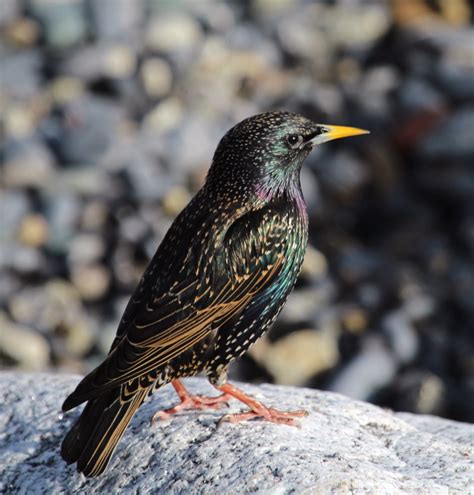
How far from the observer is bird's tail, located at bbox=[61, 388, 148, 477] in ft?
12.4

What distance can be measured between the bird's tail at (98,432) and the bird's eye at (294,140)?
1.10 meters

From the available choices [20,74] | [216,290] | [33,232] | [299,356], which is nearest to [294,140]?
[216,290]

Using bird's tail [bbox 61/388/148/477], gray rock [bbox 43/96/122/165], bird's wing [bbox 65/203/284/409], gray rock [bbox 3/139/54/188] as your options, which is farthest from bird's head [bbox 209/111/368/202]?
gray rock [bbox 43/96/122/165]

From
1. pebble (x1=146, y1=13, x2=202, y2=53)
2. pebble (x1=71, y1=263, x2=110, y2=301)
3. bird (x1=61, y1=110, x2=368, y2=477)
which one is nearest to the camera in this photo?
bird (x1=61, y1=110, x2=368, y2=477)

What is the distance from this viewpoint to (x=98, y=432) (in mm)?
3844

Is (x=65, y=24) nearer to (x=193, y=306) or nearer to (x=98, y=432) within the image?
(x=193, y=306)

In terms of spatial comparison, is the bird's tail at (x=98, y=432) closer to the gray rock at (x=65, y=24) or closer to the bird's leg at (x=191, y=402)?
the bird's leg at (x=191, y=402)

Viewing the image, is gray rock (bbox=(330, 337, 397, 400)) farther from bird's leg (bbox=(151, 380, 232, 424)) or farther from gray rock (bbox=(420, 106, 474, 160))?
bird's leg (bbox=(151, 380, 232, 424))

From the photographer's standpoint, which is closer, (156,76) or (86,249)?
(86,249)

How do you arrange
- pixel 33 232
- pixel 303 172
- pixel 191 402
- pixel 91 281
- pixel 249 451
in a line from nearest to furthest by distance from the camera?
1. pixel 249 451
2. pixel 191 402
3. pixel 91 281
4. pixel 33 232
5. pixel 303 172

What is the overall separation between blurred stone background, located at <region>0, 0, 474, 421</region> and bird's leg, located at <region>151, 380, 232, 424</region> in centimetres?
310

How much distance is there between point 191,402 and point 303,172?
16.5 feet

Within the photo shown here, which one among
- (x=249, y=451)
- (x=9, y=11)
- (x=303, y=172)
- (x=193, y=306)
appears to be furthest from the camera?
(x=9, y=11)

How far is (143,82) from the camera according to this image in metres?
9.73
